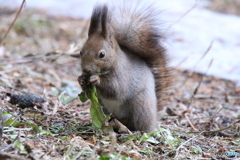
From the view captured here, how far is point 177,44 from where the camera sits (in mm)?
6879

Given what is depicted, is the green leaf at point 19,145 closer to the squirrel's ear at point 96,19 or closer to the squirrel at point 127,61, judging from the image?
the squirrel at point 127,61

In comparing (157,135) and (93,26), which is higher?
(93,26)

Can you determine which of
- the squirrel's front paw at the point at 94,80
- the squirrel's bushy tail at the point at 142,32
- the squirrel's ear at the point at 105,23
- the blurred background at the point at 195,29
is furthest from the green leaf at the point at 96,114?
the blurred background at the point at 195,29

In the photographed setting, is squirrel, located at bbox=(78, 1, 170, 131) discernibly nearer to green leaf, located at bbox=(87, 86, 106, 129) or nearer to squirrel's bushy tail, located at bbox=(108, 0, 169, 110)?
squirrel's bushy tail, located at bbox=(108, 0, 169, 110)

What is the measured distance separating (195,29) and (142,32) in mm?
4422

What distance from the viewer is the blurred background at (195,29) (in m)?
6.15

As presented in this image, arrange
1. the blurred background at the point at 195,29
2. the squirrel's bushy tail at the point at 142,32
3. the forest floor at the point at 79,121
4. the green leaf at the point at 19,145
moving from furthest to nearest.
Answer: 1. the blurred background at the point at 195,29
2. the squirrel's bushy tail at the point at 142,32
3. the forest floor at the point at 79,121
4. the green leaf at the point at 19,145

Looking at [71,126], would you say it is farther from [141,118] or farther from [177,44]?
[177,44]

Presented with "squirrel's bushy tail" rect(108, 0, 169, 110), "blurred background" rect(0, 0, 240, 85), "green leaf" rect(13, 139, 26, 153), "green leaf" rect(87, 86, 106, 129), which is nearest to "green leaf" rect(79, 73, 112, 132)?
"green leaf" rect(87, 86, 106, 129)

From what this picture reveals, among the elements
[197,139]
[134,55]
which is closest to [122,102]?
[134,55]

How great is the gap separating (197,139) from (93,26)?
4.04 ft

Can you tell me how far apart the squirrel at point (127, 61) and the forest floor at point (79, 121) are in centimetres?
22

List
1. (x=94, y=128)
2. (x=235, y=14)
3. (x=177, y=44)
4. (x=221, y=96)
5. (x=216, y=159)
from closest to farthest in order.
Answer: (x=216, y=159) → (x=94, y=128) → (x=221, y=96) → (x=177, y=44) → (x=235, y=14)

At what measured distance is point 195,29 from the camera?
24.7 ft
